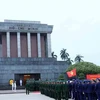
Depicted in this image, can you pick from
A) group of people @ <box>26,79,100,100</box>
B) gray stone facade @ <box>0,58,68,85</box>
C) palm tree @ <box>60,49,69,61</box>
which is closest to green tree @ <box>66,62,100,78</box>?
gray stone facade @ <box>0,58,68,85</box>

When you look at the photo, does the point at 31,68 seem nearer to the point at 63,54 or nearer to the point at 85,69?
the point at 85,69

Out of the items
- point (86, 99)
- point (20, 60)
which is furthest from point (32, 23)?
point (86, 99)

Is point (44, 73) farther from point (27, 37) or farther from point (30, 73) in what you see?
point (27, 37)

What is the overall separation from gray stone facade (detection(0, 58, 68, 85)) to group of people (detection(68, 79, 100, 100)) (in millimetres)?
21881

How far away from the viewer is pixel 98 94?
421 inches

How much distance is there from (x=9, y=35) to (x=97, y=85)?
3688 cm

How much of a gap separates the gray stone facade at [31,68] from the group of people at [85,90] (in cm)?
2188

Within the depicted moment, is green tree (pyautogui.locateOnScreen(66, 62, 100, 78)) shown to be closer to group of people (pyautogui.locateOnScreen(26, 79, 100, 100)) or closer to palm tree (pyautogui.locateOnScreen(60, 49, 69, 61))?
group of people (pyautogui.locateOnScreen(26, 79, 100, 100))

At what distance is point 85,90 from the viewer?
11961mm

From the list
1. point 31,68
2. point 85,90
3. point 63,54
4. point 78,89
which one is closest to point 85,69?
point 31,68

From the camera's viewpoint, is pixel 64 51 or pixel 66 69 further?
pixel 64 51

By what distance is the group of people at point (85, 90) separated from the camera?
430 inches

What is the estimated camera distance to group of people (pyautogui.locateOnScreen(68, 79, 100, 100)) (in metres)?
10.9

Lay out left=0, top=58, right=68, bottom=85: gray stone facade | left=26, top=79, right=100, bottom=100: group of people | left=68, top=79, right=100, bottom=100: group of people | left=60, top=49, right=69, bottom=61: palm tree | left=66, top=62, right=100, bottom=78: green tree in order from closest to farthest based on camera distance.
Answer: left=68, top=79, right=100, bottom=100: group of people → left=26, top=79, right=100, bottom=100: group of people → left=66, top=62, right=100, bottom=78: green tree → left=0, top=58, right=68, bottom=85: gray stone facade → left=60, top=49, right=69, bottom=61: palm tree
